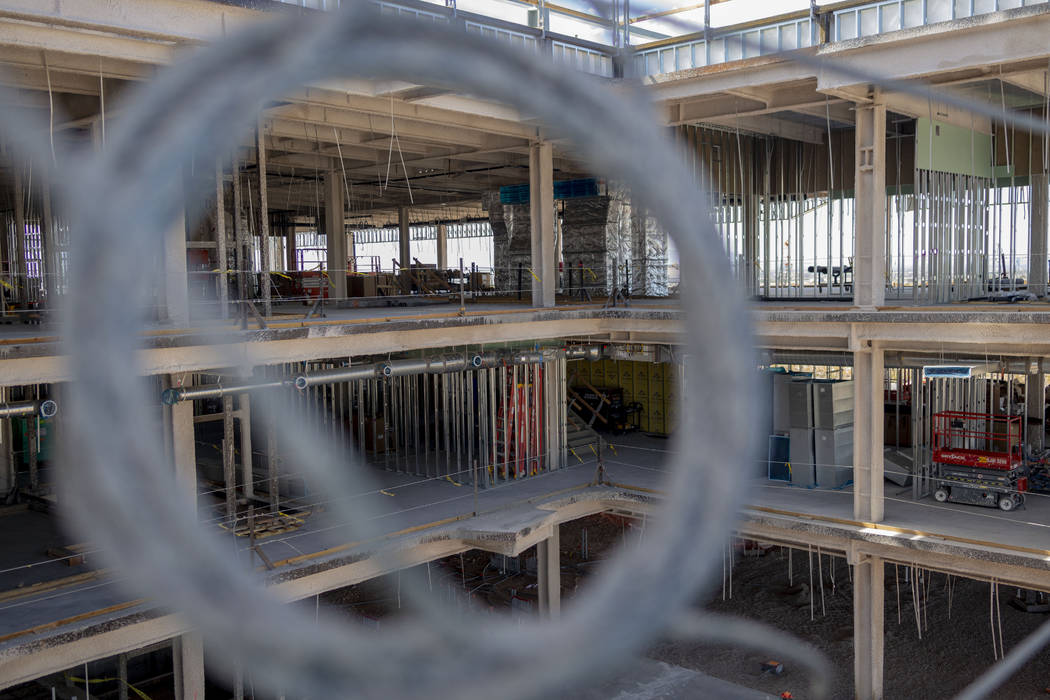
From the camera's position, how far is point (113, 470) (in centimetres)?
109

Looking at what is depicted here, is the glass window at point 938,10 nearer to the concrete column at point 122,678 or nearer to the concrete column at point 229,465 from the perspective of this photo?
the concrete column at point 229,465

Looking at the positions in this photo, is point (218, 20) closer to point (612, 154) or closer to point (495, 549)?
point (495, 549)

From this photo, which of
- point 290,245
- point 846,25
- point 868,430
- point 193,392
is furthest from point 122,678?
point 290,245

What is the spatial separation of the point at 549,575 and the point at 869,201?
859 cm

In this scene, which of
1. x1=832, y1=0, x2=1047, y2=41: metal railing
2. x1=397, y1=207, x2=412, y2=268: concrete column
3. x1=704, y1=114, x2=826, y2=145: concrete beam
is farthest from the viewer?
x1=397, y1=207, x2=412, y2=268: concrete column

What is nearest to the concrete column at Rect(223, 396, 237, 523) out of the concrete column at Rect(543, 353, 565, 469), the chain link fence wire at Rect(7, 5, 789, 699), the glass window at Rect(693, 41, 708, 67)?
the concrete column at Rect(543, 353, 565, 469)

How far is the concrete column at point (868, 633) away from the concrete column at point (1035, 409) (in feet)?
18.6

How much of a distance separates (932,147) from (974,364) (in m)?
3.70

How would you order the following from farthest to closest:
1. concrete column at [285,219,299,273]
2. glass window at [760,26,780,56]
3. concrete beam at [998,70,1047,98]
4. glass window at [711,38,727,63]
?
concrete column at [285,219,299,273] < glass window at [711,38,727,63] < glass window at [760,26,780,56] < concrete beam at [998,70,1047,98]

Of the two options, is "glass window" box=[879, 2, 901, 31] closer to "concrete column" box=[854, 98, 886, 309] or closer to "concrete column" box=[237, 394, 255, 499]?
"concrete column" box=[854, 98, 886, 309]

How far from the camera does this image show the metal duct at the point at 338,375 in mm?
13343

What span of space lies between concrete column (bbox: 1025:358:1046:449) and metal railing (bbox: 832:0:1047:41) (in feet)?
26.8

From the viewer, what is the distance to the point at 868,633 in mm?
14047

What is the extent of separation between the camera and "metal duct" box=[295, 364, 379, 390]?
43.8ft
